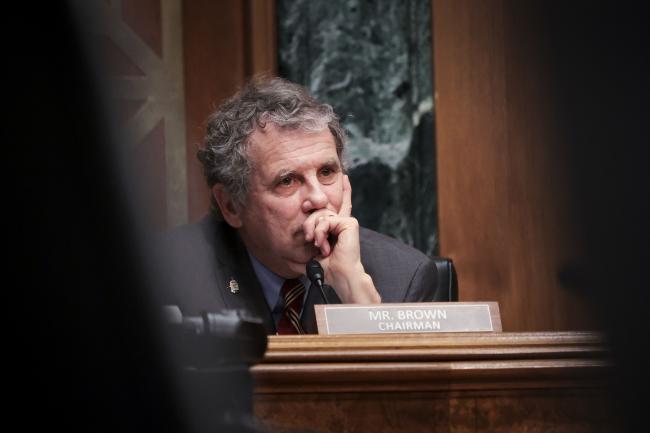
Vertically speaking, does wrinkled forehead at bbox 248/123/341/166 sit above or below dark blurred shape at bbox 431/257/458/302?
above

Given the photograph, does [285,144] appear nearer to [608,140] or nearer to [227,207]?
[227,207]

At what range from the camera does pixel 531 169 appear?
0.87ft

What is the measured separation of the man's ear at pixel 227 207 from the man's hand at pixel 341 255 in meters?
0.23

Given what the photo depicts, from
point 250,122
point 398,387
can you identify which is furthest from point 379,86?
point 398,387

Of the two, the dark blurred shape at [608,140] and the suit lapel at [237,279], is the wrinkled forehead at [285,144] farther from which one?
the dark blurred shape at [608,140]

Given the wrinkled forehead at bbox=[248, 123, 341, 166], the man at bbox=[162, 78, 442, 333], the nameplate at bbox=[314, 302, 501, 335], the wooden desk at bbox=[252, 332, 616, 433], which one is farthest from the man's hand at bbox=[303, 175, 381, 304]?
the wooden desk at bbox=[252, 332, 616, 433]

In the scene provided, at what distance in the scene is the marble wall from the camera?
327cm

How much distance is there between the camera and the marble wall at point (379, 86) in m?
3.27

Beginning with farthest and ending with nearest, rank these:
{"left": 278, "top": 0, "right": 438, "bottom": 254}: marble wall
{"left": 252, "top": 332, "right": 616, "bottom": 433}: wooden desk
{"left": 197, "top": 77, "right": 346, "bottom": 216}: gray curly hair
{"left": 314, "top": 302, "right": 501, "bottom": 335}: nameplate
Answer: {"left": 278, "top": 0, "right": 438, "bottom": 254}: marble wall < {"left": 197, "top": 77, "right": 346, "bottom": 216}: gray curly hair < {"left": 314, "top": 302, "right": 501, "bottom": 335}: nameplate < {"left": 252, "top": 332, "right": 616, "bottom": 433}: wooden desk

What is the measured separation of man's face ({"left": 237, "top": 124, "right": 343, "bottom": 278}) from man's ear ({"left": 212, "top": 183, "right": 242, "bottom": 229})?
0.21 ft

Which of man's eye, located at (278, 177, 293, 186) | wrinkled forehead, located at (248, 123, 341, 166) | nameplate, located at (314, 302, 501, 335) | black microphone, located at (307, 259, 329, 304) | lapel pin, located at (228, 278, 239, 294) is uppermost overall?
wrinkled forehead, located at (248, 123, 341, 166)

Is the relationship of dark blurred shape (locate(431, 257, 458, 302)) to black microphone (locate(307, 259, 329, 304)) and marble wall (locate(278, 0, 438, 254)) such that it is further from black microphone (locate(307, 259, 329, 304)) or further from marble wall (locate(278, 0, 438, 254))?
marble wall (locate(278, 0, 438, 254))

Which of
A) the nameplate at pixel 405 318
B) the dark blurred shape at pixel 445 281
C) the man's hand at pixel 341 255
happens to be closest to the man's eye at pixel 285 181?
the man's hand at pixel 341 255

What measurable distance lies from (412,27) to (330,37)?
0.88 ft
